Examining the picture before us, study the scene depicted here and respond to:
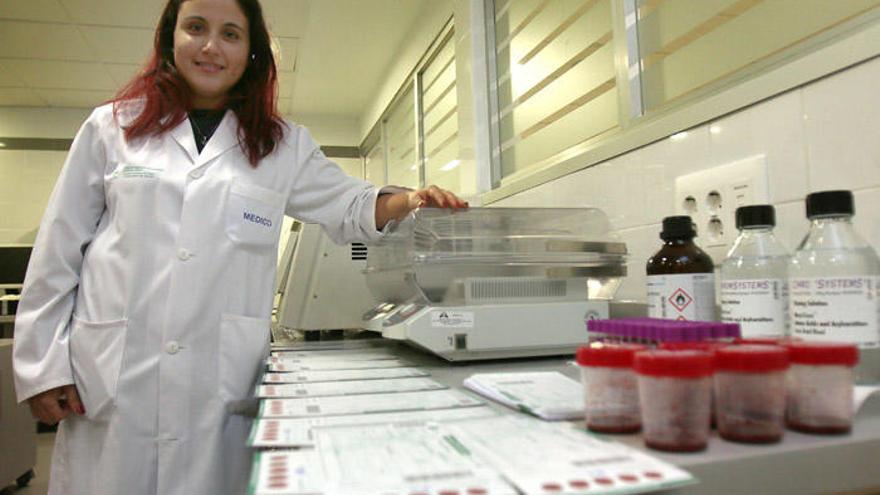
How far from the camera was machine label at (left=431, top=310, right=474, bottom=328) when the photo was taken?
972 millimetres

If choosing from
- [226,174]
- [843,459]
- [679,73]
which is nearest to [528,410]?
[843,459]

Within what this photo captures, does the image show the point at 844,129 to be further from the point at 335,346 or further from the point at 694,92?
the point at 335,346

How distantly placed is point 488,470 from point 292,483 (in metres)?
0.14

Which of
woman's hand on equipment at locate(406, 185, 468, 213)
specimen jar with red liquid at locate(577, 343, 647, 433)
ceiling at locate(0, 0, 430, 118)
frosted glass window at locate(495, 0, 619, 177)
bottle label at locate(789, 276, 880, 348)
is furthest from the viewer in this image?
ceiling at locate(0, 0, 430, 118)

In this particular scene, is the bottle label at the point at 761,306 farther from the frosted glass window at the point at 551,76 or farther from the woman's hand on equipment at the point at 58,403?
the woman's hand on equipment at the point at 58,403

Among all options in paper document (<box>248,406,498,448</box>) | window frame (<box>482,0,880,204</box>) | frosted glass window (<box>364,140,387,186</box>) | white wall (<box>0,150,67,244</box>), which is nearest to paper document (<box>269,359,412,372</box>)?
paper document (<box>248,406,498,448</box>)

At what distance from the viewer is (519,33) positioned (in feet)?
7.04

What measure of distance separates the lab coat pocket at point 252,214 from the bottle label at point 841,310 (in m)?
0.92

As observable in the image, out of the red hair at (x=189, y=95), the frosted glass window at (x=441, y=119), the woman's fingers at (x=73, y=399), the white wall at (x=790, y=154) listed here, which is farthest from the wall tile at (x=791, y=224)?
Result: the frosted glass window at (x=441, y=119)

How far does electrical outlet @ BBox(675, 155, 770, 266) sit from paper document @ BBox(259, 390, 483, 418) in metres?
0.57

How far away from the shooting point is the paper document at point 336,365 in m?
0.99

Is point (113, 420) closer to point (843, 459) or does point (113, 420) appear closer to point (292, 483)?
point (292, 483)

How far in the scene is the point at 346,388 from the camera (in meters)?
0.79

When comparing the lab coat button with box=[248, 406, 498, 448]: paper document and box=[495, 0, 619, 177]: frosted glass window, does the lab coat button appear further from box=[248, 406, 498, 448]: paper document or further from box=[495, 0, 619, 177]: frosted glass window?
box=[495, 0, 619, 177]: frosted glass window
